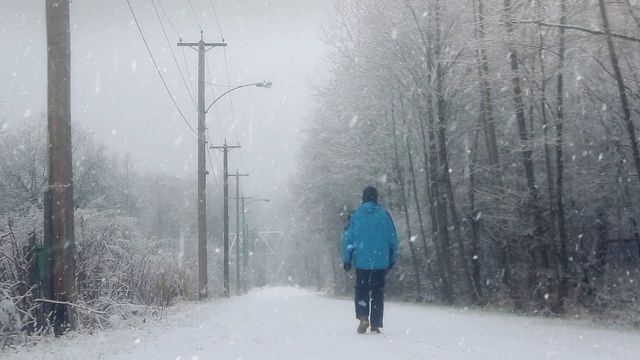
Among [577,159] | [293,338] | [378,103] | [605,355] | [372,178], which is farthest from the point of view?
[372,178]

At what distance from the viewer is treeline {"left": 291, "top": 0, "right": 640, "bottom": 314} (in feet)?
51.4

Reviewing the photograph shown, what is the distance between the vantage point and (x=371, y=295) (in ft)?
30.3

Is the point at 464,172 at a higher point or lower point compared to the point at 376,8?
lower

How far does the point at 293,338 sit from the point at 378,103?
1829 centimetres

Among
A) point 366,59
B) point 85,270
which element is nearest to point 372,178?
point 366,59

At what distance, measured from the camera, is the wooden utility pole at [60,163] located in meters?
9.22

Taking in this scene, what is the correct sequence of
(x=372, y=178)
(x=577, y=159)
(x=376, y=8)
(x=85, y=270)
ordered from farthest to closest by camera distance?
(x=372, y=178) → (x=376, y=8) → (x=577, y=159) → (x=85, y=270)

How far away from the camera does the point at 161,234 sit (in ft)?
239

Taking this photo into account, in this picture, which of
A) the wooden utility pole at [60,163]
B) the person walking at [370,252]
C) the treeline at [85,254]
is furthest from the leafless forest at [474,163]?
the person walking at [370,252]

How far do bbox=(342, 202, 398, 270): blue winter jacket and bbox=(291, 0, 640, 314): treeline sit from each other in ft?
17.4

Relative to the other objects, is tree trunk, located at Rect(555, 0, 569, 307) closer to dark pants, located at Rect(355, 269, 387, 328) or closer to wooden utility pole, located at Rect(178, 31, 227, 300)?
dark pants, located at Rect(355, 269, 387, 328)

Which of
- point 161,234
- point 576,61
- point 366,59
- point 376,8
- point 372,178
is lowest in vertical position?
point 161,234

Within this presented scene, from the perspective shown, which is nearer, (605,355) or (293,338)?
(605,355)

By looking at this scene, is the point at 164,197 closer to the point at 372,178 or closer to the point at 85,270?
the point at 372,178
